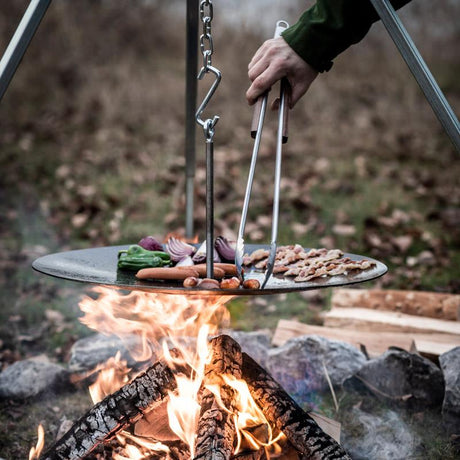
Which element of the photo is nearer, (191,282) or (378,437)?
(191,282)

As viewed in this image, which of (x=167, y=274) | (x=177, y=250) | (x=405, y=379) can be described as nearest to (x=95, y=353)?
(x=177, y=250)

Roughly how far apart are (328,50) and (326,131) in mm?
4939

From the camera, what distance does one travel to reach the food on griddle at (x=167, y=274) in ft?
5.65

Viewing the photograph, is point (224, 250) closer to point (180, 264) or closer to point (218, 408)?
point (180, 264)

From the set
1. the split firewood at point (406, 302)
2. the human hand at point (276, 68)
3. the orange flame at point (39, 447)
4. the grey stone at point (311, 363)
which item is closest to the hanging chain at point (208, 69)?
the human hand at point (276, 68)

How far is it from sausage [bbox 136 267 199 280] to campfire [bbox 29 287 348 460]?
30cm

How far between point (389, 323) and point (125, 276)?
163 centimetres

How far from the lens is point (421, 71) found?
62.1 inches

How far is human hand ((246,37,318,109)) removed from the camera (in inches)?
66.9

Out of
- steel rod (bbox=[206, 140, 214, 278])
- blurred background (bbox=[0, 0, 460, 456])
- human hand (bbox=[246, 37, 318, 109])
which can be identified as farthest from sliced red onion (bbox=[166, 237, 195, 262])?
blurred background (bbox=[0, 0, 460, 456])

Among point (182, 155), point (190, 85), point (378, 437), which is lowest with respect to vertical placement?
point (378, 437)

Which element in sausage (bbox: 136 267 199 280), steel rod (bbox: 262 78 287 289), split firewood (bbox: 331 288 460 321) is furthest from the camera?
split firewood (bbox: 331 288 460 321)

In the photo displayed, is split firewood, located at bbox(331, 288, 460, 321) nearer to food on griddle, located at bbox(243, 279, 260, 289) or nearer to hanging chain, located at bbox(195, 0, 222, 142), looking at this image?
food on griddle, located at bbox(243, 279, 260, 289)

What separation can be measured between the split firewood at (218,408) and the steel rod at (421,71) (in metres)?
0.99
